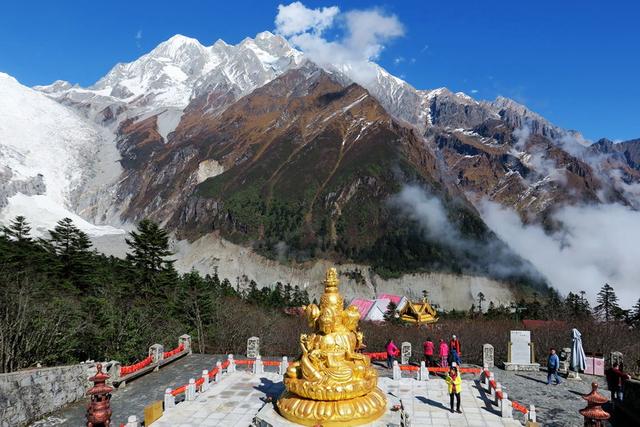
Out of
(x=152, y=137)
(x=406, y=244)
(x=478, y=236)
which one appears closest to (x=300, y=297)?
(x=406, y=244)

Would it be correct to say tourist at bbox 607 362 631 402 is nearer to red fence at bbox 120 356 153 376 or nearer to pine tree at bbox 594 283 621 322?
red fence at bbox 120 356 153 376

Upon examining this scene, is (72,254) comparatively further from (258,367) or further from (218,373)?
(258,367)

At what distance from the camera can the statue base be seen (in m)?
12.9

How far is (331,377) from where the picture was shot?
13.3 meters

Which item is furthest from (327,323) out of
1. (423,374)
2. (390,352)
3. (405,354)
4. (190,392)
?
(405,354)

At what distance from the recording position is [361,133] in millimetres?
136625

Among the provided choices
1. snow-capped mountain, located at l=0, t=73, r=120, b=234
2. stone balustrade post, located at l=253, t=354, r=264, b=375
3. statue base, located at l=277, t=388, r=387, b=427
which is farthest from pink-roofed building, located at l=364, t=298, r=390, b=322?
snow-capped mountain, located at l=0, t=73, r=120, b=234

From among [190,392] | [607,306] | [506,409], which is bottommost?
[190,392]

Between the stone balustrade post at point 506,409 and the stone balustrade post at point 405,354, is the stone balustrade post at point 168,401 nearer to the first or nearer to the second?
the stone balustrade post at point 405,354

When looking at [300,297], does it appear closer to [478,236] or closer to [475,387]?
[475,387]

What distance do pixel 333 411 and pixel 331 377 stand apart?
2.75 feet

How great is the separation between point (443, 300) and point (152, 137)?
131 m

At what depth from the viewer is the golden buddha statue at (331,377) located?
13.1 metres

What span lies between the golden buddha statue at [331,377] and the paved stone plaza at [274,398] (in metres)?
0.52
